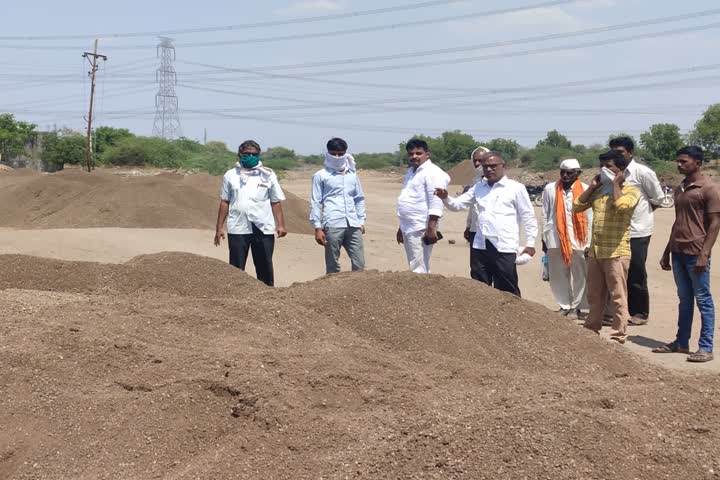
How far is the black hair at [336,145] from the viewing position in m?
9.09

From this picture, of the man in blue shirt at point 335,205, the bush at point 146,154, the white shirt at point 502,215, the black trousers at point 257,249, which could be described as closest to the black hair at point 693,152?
the white shirt at point 502,215

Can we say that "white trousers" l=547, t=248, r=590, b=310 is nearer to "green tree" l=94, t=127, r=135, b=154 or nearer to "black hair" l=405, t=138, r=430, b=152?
"black hair" l=405, t=138, r=430, b=152

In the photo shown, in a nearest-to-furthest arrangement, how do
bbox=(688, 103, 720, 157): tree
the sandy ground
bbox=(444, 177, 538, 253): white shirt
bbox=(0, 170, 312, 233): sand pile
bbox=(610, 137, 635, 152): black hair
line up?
1. bbox=(444, 177, 538, 253): white shirt
2. bbox=(610, 137, 635, 152): black hair
3. the sandy ground
4. bbox=(0, 170, 312, 233): sand pile
5. bbox=(688, 103, 720, 157): tree

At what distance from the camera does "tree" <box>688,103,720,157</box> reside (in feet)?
162

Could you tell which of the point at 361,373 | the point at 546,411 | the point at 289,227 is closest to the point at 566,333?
the point at 361,373

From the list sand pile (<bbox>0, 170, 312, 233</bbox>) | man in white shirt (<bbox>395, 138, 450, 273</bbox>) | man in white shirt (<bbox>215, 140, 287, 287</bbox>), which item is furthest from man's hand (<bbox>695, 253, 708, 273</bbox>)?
sand pile (<bbox>0, 170, 312, 233</bbox>)

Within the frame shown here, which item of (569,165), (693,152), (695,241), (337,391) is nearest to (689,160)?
(693,152)

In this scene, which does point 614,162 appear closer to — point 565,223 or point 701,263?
point 701,263

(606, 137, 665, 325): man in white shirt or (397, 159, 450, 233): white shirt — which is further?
(606, 137, 665, 325): man in white shirt

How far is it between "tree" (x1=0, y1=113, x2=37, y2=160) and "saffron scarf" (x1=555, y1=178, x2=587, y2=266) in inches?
2152

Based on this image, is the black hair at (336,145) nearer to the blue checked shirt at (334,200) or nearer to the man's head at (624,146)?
the blue checked shirt at (334,200)

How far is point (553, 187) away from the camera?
970 centimetres

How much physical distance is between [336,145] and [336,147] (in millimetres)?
21

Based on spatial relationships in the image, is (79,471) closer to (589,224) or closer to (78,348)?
→ (78,348)
